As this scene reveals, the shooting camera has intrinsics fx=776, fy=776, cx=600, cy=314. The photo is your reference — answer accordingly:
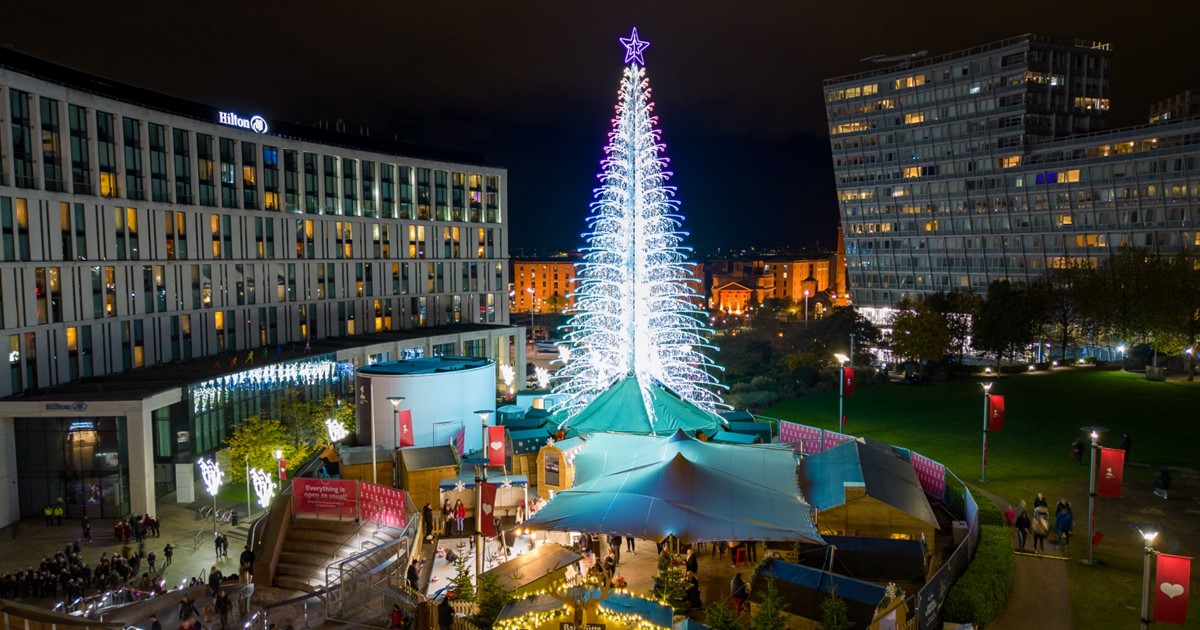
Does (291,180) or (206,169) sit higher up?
(291,180)

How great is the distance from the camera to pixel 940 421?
3659 centimetres

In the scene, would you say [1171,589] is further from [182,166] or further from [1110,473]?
[182,166]

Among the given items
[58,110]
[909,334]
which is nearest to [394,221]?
[58,110]

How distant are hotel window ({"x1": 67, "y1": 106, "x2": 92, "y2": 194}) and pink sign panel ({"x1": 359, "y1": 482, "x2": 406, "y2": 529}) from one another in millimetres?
28209

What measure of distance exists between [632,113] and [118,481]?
26.4 metres

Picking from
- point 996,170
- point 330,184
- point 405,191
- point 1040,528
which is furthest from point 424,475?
point 996,170

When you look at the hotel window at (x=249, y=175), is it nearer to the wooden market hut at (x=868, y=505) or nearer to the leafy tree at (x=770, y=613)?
the wooden market hut at (x=868, y=505)

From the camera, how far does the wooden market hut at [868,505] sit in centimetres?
1870

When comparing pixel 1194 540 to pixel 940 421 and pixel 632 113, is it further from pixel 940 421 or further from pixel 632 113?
pixel 632 113

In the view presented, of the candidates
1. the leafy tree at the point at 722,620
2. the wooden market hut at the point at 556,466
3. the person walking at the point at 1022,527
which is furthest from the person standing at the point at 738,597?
the person walking at the point at 1022,527

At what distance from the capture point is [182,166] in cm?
4716

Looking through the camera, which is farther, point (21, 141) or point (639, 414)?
point (21, 141)

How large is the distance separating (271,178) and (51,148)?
16.9 m

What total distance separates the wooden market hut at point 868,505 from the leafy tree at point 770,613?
5.51 m
